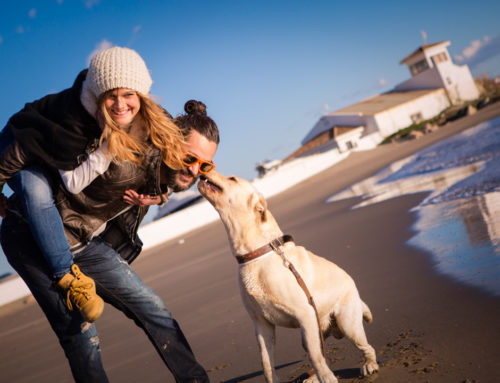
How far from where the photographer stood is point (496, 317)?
288 cm

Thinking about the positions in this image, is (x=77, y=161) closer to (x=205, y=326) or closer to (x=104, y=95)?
(x=104, y=95)

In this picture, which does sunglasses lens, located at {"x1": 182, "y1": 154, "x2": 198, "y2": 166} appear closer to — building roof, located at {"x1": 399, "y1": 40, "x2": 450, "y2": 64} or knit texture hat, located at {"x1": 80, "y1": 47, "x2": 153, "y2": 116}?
knit texture hat, located at {"x1": 80, "y1": 47, "x2": 153, "y2": 116}

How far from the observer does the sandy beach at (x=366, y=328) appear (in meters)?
2.74

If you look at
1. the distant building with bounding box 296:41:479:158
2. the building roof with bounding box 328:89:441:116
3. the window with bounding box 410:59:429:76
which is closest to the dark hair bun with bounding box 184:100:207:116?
the distant building with bounding box 296:41:479:158

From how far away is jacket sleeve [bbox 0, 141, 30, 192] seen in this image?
252 centimetres

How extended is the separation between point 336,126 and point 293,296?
150ft

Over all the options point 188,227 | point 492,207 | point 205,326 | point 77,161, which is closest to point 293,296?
point 77,161

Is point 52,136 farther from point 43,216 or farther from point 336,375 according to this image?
point 336,375

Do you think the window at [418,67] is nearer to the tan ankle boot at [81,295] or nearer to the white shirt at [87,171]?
the white shirt at [87,171]

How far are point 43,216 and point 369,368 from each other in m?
2.33

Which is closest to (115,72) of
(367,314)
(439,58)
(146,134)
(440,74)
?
(146,134)

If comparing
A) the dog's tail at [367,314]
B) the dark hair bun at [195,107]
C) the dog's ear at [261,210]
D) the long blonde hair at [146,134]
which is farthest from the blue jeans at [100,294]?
the dog's tail at [367,314]

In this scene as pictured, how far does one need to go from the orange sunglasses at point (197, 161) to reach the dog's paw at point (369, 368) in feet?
5.78

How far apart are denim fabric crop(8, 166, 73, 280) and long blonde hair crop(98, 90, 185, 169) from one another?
476 millimetres
